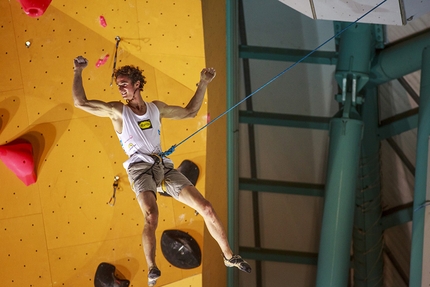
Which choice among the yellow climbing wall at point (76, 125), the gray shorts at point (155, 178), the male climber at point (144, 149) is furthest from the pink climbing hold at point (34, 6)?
the gray shorts at point (155, 178)

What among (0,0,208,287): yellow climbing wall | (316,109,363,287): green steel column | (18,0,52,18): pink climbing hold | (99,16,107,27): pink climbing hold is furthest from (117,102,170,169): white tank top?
(316,109,363,287): green steel column

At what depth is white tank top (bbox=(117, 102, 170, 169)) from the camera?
5238 millimetres

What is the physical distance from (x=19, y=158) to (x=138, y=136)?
1.57 metres

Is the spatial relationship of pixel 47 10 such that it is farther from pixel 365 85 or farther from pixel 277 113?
pixel 365 85

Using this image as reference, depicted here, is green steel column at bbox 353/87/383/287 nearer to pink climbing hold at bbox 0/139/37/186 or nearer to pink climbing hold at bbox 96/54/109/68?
pink climbing hold at bbox 96/54/109/68

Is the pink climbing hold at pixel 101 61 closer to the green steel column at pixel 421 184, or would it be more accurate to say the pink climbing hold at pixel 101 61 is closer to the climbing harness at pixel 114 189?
the climbing harness at pixel 114 189

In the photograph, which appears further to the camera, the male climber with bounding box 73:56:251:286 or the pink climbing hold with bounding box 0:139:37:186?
the pink climbing hold with bounding box 0:139:37:186

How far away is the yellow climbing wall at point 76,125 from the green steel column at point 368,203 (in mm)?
2777

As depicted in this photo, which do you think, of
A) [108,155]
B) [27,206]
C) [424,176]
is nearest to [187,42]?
[108,155]

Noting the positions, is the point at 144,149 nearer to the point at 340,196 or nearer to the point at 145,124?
the point at 145,124

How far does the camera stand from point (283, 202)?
8.81 metres

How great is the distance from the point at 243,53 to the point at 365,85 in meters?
1.57

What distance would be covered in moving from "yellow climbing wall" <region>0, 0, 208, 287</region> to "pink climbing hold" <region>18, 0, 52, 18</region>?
0.21 feet

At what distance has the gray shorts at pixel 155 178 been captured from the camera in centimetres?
508
